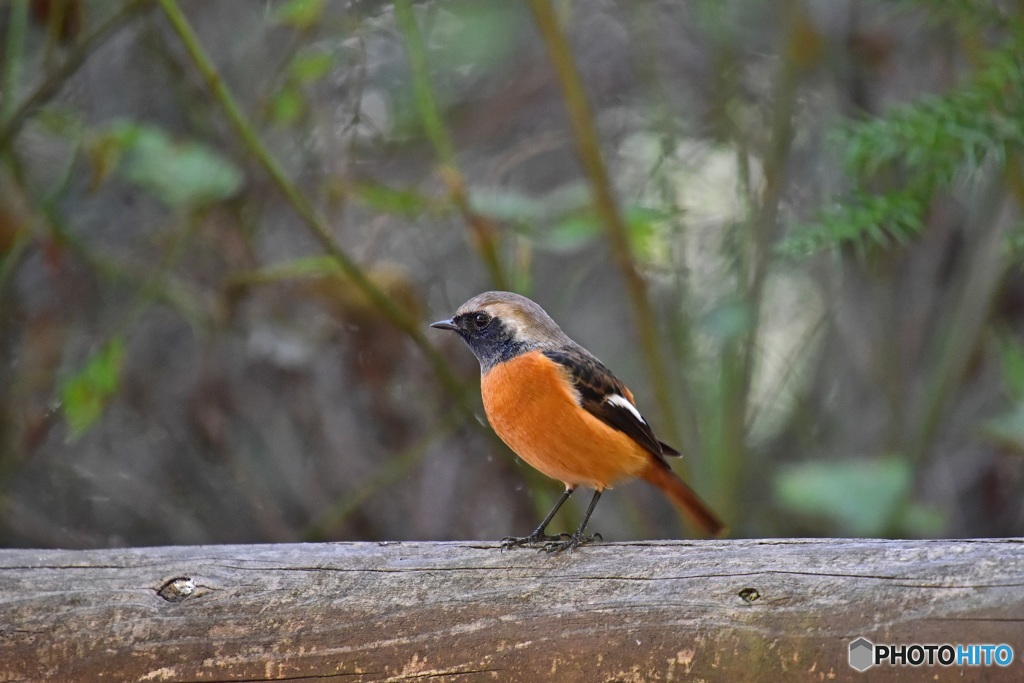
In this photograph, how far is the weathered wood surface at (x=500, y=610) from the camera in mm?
1980

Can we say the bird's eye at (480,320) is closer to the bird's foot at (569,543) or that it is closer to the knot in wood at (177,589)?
the bird's foot at (569,543)

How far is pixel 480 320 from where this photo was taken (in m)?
2.99

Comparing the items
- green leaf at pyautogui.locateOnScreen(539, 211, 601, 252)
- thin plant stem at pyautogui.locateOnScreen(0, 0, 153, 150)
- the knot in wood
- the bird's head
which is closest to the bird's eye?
the bird's head

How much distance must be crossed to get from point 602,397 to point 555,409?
0.18m

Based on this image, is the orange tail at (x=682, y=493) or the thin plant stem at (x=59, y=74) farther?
the thin plant stem at (x=59, y=74)

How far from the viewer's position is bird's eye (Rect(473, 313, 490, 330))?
9.78ft

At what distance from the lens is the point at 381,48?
224 inches

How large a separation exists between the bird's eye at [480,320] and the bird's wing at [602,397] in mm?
207

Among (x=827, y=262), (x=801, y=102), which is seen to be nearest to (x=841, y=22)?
(x=801, y=102)

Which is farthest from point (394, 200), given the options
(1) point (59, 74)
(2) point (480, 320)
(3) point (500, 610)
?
(3) point (500, 610)

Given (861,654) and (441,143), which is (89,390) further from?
(861,654)

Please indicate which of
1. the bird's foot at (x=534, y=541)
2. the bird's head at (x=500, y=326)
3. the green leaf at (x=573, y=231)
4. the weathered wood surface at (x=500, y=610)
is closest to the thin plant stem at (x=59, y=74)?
the green leaf at (x=573, y=231)

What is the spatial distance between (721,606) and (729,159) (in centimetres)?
410

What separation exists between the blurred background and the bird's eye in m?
1.32
